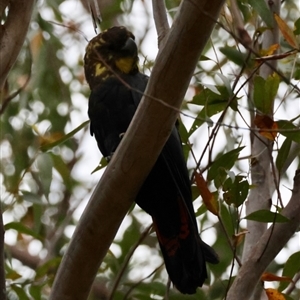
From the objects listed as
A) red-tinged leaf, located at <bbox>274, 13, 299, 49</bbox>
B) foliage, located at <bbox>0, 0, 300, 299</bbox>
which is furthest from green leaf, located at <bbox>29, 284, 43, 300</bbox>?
red-tinged leaf, located at <bbox>274, 13, 299, 49</bbox>

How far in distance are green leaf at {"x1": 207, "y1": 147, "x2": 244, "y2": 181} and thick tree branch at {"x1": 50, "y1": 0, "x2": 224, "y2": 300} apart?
50cm

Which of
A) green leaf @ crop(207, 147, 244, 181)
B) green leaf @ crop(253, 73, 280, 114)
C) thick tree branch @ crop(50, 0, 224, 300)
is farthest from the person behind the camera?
green leaf @ crop(207, 147, 244, 181)

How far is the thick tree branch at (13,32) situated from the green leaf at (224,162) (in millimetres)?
678

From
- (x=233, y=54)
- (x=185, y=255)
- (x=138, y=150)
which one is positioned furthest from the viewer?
(x=233, y=54)

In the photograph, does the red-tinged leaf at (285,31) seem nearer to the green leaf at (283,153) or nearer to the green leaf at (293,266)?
the green leaf at (283,153)

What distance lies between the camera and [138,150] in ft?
6.08

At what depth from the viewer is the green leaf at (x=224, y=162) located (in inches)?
92.2

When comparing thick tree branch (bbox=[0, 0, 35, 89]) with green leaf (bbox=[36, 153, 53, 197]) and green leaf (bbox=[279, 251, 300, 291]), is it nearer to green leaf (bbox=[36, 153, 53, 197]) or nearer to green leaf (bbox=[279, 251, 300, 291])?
green leaf (bbox=[36, 153, 53, 197])

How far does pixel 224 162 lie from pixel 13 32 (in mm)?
740

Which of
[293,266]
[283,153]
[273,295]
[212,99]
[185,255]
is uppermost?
[212,99]

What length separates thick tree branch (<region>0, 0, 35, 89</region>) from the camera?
2.30 metres

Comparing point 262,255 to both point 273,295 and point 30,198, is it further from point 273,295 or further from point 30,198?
point 30,198

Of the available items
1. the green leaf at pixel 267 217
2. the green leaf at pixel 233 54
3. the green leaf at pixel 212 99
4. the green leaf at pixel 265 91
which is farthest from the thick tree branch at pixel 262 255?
the green leaf at pixel 233 54

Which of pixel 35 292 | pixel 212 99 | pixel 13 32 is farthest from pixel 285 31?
pixel 35 292
